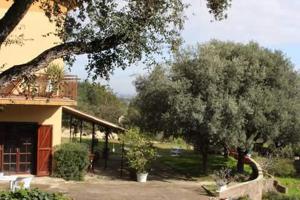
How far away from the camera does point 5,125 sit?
24.0m

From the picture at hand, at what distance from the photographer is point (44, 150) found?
971 inches

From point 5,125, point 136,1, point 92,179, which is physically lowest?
point 92,179

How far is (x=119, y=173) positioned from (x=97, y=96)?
43.4 metres

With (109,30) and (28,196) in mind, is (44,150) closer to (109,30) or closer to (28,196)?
(28,196)

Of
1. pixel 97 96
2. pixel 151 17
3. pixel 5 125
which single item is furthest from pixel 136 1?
pixel 97 96

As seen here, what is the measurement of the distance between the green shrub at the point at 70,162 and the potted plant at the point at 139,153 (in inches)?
78.8

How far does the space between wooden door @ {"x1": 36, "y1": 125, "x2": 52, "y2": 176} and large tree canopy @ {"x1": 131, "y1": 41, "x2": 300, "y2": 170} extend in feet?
17.0

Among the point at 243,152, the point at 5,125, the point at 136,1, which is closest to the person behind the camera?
the point at 136,1

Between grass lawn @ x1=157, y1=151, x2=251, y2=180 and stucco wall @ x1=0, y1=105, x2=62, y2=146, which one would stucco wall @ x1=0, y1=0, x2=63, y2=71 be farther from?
grass lawn @ x1=157, y1=151, x2=251, y2=180

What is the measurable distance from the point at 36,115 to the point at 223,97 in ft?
26.8

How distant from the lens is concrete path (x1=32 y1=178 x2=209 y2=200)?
67.9 ft

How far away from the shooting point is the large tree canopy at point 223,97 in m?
25.8

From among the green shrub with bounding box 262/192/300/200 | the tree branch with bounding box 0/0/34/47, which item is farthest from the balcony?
the tree branch with bounding box 0/0/34/47

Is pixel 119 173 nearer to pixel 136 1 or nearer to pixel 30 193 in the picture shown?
pixel 30 193
